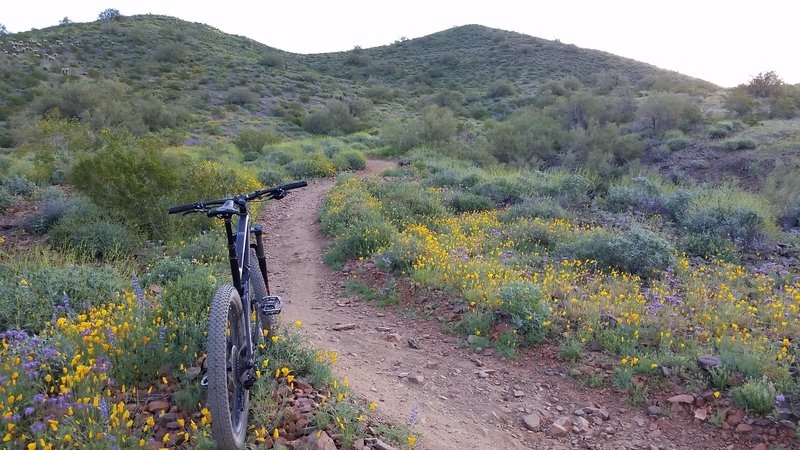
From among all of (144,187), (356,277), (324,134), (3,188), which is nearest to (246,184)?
(144,187)

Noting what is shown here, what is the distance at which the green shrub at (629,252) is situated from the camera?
736 cm

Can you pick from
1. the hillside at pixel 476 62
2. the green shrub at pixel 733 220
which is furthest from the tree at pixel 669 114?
the hillside at pixel 476 62

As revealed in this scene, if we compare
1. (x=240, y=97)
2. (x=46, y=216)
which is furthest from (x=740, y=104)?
(x=240, y=97)

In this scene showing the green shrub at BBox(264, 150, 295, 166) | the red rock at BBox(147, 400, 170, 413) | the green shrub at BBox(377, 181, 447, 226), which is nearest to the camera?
the red rock at BBox(147, 400, 170, 413)

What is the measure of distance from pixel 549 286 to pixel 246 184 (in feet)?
28.4

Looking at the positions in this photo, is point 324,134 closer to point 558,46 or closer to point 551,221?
point 551,221

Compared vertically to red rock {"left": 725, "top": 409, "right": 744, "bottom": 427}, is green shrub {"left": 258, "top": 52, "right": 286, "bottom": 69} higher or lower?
higher

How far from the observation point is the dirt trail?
4094 mm

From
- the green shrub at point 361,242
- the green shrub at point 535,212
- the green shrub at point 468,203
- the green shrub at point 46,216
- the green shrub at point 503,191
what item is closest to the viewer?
the green shrub at point 361,242

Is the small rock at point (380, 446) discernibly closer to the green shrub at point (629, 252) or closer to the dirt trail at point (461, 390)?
the dirt trail at point (461, 390)

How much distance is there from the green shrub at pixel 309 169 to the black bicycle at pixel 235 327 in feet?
41.8

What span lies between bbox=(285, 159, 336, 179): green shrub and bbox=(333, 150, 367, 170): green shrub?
36.1 inches

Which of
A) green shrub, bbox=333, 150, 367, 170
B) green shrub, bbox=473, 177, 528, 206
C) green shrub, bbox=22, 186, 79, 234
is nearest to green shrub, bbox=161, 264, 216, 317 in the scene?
green shrub, bbox=22, 186, 79, 234

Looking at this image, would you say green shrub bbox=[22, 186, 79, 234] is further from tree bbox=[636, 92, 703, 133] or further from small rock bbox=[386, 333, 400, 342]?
tree bbox=[636, 92, 703, 133]
